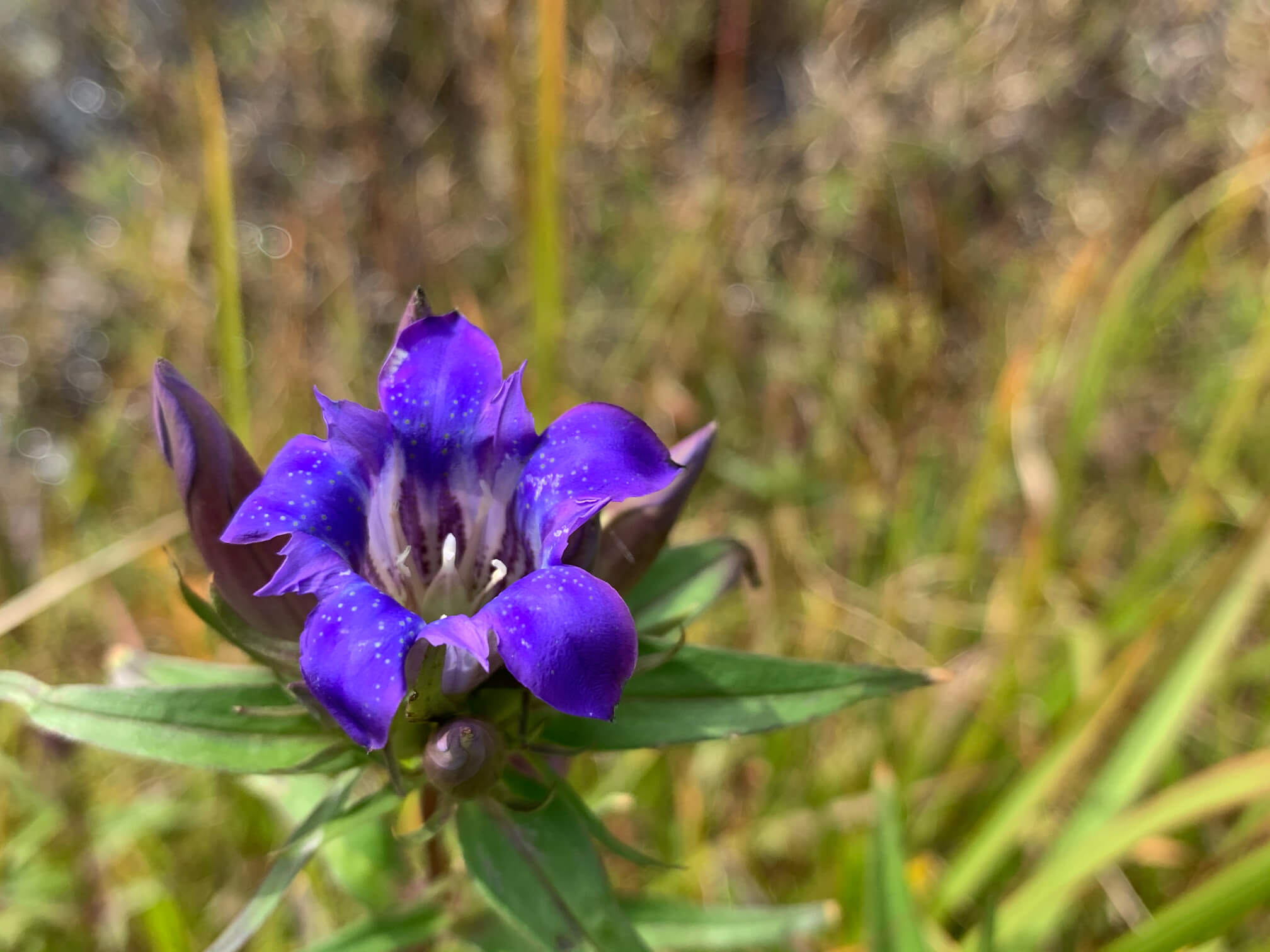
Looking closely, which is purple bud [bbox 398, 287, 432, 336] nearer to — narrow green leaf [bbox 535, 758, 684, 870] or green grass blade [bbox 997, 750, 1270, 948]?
narrow green leaf [bbox 535, 758, 684, 870]

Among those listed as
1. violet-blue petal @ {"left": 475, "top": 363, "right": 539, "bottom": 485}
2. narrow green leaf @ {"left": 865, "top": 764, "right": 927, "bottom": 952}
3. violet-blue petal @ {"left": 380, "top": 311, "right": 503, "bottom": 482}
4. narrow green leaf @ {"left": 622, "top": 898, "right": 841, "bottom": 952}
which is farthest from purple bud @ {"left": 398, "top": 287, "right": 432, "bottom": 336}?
narrow green leaf @ {"left": 865, "top": 764, "right": 927, "bottom": 952}

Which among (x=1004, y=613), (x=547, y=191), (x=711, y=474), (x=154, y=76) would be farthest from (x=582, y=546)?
(x=154, y=76)

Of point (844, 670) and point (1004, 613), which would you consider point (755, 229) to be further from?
point (844, 670)

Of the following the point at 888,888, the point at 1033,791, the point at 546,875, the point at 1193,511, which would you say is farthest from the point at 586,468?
the point at 1193,511

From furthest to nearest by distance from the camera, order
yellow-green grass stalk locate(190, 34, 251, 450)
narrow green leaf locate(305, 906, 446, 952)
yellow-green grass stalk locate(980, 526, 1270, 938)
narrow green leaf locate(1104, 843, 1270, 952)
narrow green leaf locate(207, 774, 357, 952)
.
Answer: yellow-green grass stalk locate(190, 34, 251, 450)
yellow-green grass stalk locate(980, 526, 1270, 938)
narrow green leaf locate(1104, 843, 1270, 952)
narrow green leaf locate(305, 906, 446, 952)
narrow green leaf locate(207, 774, 357, 952)

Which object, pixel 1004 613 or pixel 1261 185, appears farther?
pixel 1261 185

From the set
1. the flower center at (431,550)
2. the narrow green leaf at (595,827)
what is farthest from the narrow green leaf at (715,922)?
the flower center at (431,550)

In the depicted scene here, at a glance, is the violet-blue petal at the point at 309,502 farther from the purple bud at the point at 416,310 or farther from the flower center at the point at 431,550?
the purple bud at the point at 416,310
